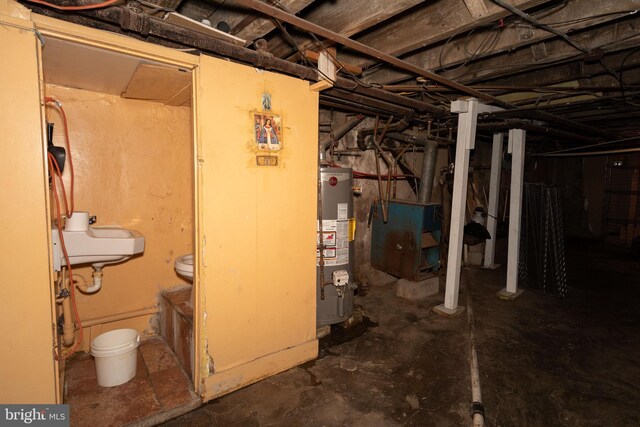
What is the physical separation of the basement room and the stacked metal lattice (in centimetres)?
64

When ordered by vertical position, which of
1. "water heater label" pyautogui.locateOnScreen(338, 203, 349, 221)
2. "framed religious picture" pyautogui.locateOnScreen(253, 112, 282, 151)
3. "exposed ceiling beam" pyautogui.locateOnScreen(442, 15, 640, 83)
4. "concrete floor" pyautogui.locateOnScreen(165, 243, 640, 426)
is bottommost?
"concrete floor" pyautogui.locateOnScreen(165, 243, 640, 426)

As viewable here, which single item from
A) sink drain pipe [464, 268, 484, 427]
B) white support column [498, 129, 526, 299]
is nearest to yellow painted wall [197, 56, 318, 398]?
sink drain pipe [464, 268, 484, 427]

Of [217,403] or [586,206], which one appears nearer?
[217,403]

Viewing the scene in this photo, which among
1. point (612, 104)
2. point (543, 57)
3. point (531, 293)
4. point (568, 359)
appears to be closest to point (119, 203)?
point (543, 57)

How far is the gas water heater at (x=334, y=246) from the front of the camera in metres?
2.92

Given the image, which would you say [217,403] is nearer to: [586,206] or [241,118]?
[241,118]

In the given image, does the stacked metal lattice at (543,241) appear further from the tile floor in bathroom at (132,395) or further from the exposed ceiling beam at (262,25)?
the tile floor in bathroom at (132,395)

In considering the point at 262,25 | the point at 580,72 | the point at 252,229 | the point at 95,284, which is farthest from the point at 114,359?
the point at 580,72

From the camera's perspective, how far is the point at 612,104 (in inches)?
141

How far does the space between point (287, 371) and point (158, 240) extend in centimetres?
163

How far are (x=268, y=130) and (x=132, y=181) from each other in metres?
1.38

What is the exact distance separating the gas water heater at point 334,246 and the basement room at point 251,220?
0.02 metres

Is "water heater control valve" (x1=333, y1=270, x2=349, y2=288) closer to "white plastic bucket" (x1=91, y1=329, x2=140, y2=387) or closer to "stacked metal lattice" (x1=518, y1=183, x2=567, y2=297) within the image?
"white plastic bucket" (x1=91, y1=329, x2=140, y2=387)

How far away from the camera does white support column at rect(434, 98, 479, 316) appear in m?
3.26
